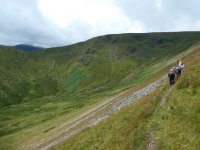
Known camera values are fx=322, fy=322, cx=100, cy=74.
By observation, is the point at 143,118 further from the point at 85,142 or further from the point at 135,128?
the point at 85,142

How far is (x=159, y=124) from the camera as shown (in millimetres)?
42750

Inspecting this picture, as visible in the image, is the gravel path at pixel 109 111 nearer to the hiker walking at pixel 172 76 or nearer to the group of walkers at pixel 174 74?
the group of walkers at pixel 174 74

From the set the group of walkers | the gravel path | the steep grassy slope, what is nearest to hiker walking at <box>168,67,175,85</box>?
the group of walkers

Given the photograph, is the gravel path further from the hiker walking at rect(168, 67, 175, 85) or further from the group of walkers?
the hiker walking at rect(168, 67, 175, 85)

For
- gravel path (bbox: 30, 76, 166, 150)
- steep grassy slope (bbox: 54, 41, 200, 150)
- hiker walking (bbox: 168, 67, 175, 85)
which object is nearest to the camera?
steep grassy slope (bbox: 54, 41, 200, 150)

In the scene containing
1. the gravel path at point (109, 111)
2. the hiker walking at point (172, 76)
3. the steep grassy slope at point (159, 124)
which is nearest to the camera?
the steep grassy slope at point (159, 124)

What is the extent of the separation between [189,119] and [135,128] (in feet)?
27.0

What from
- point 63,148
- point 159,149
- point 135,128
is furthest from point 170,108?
point 63,148

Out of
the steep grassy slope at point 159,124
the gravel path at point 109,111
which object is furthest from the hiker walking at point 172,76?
the gravel path at point 109,111

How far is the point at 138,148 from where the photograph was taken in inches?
1603

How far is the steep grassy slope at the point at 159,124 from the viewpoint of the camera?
38.2 meters

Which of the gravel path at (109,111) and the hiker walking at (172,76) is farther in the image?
the gravel path at (109,111)

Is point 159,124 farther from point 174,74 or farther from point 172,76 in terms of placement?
point 174,74

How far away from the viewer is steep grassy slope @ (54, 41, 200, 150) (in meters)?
38.2
